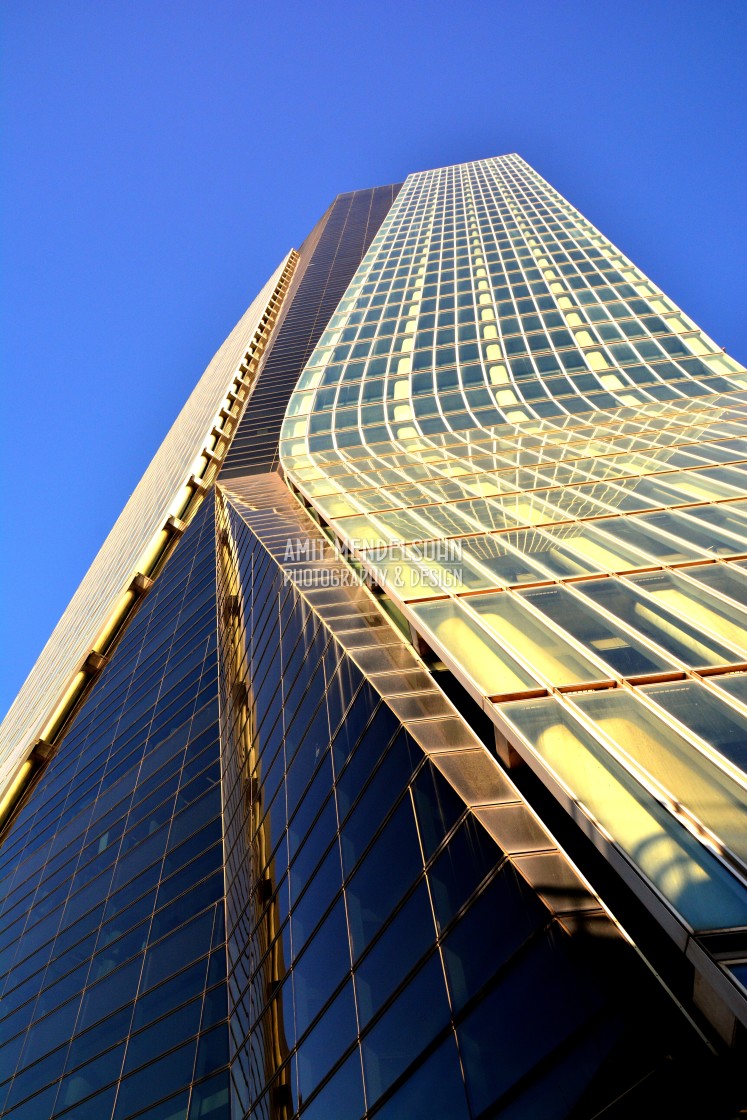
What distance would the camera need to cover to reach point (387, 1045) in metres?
7.60

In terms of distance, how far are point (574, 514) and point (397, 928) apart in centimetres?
882

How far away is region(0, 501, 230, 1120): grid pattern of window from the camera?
13.1 m

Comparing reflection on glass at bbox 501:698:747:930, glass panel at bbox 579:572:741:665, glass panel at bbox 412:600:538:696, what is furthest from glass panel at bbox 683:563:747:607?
reflection on glass at bbox 501:698:747:930

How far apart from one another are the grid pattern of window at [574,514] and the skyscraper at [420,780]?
0.19 feet

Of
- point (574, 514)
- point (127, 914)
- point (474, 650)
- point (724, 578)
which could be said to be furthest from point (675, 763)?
point (127, 914)

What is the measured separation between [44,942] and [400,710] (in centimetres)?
1431

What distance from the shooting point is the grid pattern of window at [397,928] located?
585 centimetres

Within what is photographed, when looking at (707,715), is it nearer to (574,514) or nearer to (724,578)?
(724,578)

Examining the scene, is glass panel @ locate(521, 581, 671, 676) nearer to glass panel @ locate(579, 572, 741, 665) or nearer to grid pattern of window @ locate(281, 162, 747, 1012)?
grid pattern of window @ locate(281, 162, 747, 1012)

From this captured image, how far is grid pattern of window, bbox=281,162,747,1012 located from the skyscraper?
0.06 metres

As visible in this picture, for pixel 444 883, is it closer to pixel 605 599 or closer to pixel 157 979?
pixel 605 599

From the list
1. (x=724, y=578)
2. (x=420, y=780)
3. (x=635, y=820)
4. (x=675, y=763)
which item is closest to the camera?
(x=635, y=820)

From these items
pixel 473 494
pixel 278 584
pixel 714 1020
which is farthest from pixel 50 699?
pixel 714 1020

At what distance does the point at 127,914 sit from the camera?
16.4 m
